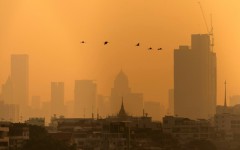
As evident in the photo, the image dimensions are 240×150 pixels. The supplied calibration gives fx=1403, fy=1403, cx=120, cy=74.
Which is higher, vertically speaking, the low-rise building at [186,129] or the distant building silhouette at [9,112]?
the distant building silhouette at [9,112]

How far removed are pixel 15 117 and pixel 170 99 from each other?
85.8 ft

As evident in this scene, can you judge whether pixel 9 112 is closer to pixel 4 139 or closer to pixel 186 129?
pixel 186 129

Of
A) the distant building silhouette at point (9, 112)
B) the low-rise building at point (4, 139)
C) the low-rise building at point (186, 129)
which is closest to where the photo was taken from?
the low-rise building at point (4, 139)

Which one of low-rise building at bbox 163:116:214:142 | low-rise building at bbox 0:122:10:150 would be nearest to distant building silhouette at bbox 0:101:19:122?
low-rise building at bbox 163:116:214:142

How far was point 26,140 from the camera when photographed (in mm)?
88312

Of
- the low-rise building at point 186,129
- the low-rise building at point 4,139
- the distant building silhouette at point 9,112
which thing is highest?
the distant building silhouette at point 9,112

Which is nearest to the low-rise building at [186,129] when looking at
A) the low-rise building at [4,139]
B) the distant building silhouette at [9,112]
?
the distant building silhouette at [9,112]

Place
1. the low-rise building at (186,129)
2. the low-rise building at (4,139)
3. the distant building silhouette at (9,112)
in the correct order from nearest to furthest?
the low-rise building at (4,139), the low-rise building at (186,129), the distant building silhouette at (9,112)

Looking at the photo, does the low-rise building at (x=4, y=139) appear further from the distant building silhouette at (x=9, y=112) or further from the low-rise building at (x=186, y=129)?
the distant building silhouette at (x=9, y=112)

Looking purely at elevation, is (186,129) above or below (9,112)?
below

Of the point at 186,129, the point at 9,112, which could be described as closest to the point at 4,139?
the point at 186,129

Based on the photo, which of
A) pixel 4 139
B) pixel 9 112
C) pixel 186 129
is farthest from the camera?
pixel 9 112

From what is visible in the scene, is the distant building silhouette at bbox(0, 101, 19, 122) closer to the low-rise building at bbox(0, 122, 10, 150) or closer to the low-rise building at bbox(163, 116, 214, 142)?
the low-rise building at bbox(163, 116, 214, 142)

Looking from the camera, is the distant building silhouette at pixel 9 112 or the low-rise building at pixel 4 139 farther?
the distant building silhouette at pixel 9 112
